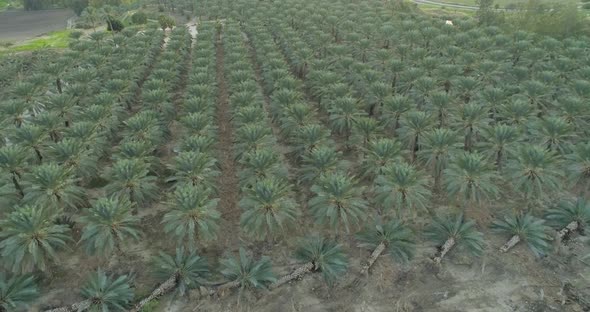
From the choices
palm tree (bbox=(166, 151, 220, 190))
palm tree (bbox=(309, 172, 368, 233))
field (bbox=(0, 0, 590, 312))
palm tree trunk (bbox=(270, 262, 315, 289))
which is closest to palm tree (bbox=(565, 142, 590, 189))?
field (bbox=(0, 0, 590, 312))

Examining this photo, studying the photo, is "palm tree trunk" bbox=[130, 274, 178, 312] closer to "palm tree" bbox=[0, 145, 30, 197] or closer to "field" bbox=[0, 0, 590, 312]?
"field" bbox=[0, 0, 590, 312]

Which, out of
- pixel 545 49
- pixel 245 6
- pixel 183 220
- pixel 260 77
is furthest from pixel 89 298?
pixel 245 6

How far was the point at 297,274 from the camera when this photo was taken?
28047mm

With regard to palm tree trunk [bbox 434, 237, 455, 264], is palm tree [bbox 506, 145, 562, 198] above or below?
above

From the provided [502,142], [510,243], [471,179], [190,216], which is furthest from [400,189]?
[190,216]

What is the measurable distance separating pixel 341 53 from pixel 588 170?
35.5 meters

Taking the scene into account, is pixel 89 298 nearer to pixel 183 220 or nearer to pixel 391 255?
pixel 183 220

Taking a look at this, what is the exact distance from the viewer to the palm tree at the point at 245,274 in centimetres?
2653

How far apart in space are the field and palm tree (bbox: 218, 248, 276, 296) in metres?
0.13

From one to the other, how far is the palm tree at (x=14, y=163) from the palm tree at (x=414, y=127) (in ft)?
99.1

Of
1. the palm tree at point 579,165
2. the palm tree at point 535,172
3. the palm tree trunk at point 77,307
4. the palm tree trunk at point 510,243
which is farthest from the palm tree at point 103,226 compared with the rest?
the palm tree at point 579,165

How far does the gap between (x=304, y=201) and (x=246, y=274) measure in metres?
11.2

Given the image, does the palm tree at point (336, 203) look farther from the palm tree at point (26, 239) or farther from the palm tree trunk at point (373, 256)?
the palm tree at point (26, 239)

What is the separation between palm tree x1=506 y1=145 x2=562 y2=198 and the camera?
31031 millimetres
